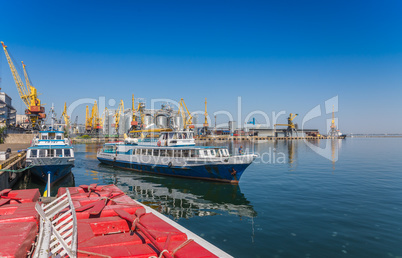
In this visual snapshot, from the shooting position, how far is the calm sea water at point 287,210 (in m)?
13.6

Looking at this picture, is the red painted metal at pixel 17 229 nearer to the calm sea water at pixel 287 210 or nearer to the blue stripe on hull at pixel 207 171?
the calm sea water at pixel 287 210

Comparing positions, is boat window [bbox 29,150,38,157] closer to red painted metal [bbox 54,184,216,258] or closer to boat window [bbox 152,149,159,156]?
boat window [bbox 152,149,159,156]

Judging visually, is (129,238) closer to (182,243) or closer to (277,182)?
(182,243)

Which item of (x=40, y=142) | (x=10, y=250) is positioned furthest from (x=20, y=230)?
(x=40, y=142)

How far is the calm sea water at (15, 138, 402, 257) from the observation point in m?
13.6

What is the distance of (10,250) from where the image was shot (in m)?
5.52

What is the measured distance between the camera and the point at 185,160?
104ft

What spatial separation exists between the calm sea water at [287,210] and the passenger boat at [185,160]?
4.55 ft

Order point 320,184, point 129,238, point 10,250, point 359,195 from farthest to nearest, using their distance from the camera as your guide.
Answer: point 320,184 → point 359,195 → point 129,238 → point 10,250

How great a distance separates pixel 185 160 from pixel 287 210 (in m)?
15.4

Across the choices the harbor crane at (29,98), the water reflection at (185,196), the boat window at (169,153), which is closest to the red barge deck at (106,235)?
the water reflection at (185,196)

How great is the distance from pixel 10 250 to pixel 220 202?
1861cm

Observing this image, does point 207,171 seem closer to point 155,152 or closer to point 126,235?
point 155,152

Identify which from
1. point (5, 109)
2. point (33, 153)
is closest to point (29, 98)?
point (5, 109)
